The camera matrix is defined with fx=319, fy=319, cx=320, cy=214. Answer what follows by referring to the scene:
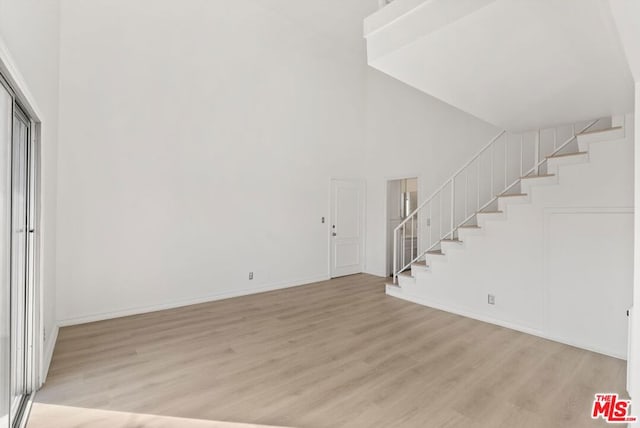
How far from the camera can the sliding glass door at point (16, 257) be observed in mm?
1949

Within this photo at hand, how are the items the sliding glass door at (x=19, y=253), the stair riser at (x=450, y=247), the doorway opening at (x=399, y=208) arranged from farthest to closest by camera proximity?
the doorway opening at (x=399, y=208), the stair riser at (x=450, y=247), the sliding glass door at (x=19, y=253)

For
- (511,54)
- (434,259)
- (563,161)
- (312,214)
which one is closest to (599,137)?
(563,161)

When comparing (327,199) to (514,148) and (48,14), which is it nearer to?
(514,148)

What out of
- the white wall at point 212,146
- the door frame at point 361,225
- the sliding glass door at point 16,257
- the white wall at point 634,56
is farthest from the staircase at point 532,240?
the sliding glass door at point 16,257

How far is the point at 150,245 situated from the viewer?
4.45 m

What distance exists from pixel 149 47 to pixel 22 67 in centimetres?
272

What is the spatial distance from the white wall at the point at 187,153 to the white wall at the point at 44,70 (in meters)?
0.37

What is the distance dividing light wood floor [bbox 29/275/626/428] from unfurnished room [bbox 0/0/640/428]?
26mm

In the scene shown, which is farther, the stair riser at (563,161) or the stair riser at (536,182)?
the stair riser at (536,182)

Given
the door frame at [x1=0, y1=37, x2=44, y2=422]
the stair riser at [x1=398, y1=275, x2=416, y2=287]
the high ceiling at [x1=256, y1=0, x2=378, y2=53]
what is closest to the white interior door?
the stair riser at [x1=398, y1=275, x2=416, y2=287]

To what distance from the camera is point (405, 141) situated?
257 inches

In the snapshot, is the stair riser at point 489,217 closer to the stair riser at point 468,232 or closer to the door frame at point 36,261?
the stair riser at point 468,232

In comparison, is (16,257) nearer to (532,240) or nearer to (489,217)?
(489,217)

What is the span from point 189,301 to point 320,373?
2.80m
